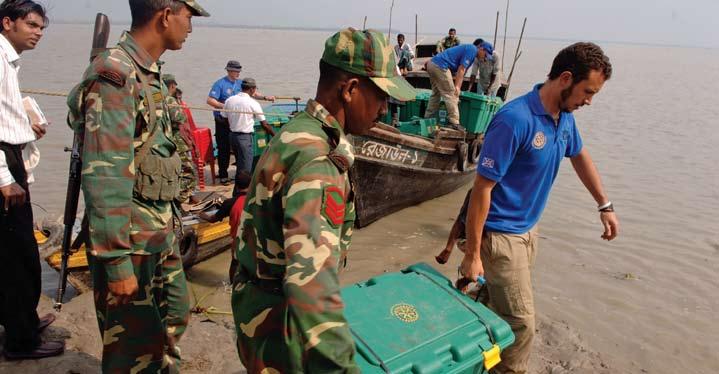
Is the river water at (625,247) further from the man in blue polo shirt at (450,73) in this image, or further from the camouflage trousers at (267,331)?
the camouflage trousers at (267,331)

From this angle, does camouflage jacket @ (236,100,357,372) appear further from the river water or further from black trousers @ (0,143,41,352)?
the river water

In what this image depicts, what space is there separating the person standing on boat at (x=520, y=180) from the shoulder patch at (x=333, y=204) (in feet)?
4.70

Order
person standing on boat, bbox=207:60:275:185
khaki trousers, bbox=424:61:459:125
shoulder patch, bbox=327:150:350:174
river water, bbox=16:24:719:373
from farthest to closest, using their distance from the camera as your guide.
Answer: khaki trousers, bbox=424:61:459:125
person standing on boat, bbox=207:60:275:185
river water, bbox=16:24:719:373
shoulder patch, bbox=327:150:350:174

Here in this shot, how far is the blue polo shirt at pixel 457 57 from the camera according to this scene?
8.41 metres

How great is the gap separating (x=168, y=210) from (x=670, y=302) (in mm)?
5728

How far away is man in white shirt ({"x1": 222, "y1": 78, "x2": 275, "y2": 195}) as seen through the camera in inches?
287

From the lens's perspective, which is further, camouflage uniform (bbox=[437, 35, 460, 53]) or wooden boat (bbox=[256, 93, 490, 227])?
camouflage uniform (bbox=[437, 35, 460, 53])

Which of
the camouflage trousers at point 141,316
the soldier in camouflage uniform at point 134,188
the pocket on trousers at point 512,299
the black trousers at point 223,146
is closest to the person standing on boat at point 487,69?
the black trousers at point 223,146

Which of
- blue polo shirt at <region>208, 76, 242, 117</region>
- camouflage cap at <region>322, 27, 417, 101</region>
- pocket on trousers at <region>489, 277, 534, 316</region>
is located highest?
camouflage cap at <region>322, 27, 417, 101</region>

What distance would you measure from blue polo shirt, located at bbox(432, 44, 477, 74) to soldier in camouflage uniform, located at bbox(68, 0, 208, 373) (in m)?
6.61

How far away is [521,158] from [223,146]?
625 cm

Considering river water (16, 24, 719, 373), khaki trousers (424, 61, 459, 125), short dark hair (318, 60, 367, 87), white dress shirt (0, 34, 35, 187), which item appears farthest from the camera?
khaki trousers (424, 61, 459, 125)

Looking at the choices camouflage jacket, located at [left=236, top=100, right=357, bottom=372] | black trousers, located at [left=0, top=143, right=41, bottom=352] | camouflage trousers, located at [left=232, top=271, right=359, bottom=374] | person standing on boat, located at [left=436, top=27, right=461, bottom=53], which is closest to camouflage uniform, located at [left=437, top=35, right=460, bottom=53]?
person standing on boat, located at [left=436, top=27, right=461, bottom=53]

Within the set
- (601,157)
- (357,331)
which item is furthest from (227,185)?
(601,157)
